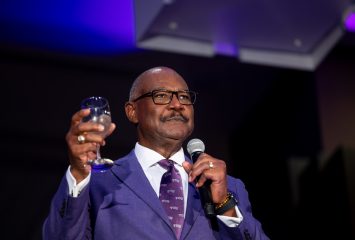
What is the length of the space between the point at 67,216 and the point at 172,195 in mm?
401

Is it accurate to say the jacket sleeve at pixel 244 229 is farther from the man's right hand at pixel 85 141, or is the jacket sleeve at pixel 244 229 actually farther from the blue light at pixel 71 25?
the blue light at pixel 71 25

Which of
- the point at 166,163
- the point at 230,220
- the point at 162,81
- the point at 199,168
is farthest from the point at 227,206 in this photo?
the point at 162,81

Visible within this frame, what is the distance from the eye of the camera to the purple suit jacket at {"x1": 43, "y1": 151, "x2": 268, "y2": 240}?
1854 mm

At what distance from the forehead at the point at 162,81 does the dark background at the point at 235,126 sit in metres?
1.59

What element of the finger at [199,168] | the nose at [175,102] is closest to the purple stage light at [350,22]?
the nose at [175,102]

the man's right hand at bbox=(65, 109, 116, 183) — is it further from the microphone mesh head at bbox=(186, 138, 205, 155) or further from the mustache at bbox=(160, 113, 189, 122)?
the mustache at bbox=(160, 113, 189, 122)

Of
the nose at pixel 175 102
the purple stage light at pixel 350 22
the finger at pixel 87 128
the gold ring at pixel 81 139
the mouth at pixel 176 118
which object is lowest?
the gold ring at pixel 81 139

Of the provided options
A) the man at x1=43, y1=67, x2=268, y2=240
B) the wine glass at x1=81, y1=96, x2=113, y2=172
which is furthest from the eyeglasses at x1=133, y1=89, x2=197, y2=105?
the wine glass at x1=81, y1=96, x2=113, y2=172

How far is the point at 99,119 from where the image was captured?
1794 millimetres

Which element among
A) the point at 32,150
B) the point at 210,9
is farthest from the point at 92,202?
the point at 210,9

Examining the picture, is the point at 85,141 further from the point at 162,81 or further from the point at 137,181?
the point at 162,81

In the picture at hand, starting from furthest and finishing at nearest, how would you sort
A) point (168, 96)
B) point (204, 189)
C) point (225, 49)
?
point (225, 49) < point (168, 96) < point (204, 189)

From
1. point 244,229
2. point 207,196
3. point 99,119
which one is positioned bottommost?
point 244,229

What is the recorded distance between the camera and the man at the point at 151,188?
184cm
